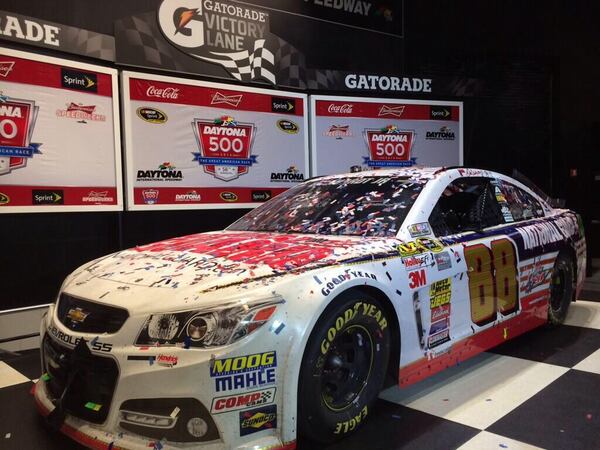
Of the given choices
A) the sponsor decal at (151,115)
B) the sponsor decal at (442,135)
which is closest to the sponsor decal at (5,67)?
→ the sponsor decal at (151,115)

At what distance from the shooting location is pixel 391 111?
643 cm

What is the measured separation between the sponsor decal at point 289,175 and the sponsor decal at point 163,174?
1.17 m

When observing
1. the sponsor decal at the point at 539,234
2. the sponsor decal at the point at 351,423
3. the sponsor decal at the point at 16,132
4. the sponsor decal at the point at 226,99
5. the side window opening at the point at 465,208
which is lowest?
the sponsor decal at the point at 351,423

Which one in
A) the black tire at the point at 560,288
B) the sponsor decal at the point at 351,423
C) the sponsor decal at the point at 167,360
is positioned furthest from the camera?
the black tire at the point at 560,288

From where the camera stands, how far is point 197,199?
5.18m

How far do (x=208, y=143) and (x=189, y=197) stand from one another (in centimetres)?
61

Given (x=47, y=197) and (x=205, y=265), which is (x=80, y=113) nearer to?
(x=47, y=197)

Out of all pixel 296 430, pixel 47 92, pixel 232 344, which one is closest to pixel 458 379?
pixel 296 430

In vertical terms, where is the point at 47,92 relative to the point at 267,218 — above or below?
above

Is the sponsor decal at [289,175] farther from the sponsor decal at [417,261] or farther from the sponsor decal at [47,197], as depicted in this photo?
the sponsor decal at [417,261]

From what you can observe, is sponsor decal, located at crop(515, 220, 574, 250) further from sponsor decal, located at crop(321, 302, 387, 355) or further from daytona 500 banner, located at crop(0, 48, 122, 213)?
daytona 500 banner, located at crop(0, 48, 122, 213)

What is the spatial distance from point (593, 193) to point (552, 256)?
550cm

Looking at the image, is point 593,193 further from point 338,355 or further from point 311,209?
point 338,355

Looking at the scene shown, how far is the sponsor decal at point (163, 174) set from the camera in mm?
4770
